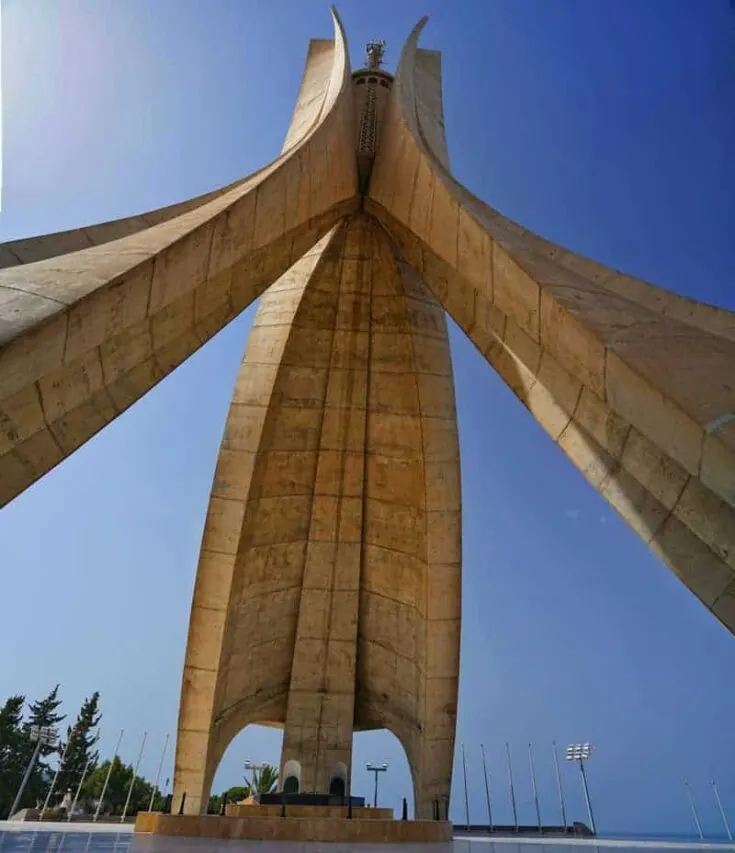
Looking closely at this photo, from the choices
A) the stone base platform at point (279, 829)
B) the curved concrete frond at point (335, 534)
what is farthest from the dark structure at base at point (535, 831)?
the stone base platform at point (279, 829)

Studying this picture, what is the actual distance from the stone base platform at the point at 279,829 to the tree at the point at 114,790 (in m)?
36.5

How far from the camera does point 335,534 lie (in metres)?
13.2

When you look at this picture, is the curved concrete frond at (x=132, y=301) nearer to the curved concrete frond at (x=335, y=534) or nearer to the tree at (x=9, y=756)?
the curved concrete frond at (x=335, y=534)

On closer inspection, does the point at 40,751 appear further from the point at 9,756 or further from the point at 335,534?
the point at 335,534

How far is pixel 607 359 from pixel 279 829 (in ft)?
23.8

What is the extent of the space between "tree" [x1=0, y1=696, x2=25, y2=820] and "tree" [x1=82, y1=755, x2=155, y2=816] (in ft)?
16.5

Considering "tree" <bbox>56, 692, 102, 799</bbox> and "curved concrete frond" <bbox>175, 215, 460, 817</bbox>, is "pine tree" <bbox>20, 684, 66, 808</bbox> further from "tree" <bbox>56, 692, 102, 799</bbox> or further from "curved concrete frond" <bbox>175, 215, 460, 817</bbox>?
"curved concrete frond" <bbox>175, 215, 460, 817</bbox>

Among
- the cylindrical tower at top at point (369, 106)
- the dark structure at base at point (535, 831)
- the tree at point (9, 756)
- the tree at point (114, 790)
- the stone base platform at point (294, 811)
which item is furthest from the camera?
the tree at point (114, 790)

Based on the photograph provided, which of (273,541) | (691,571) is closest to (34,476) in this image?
(691,571)

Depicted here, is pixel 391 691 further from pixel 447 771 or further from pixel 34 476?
pixel 34 476

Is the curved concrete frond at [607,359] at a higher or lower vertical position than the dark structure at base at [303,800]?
higher

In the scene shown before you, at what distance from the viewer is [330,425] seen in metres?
12.7

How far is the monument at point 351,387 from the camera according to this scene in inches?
180

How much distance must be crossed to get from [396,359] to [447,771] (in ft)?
25.2
